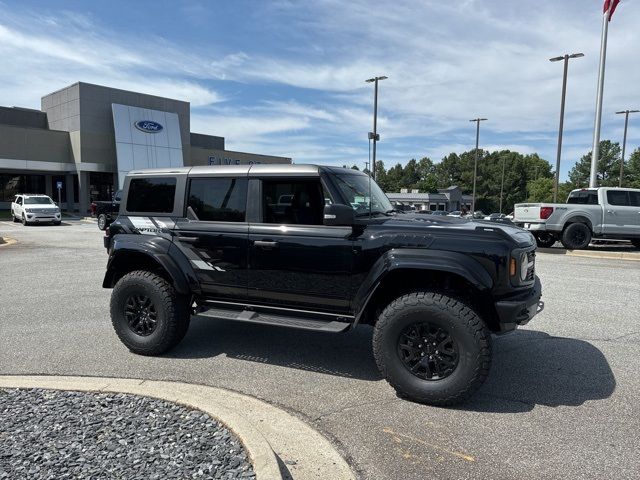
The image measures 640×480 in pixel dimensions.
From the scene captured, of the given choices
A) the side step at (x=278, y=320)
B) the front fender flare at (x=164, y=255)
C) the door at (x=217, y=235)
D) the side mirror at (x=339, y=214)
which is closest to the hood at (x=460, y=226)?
the side mirror at (x=339, y=214)

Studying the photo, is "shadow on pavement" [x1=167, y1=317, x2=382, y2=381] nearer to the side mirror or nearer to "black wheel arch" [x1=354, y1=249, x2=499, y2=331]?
"black wheel arch" [x1=354, y1=249, x2=499, y2=331]

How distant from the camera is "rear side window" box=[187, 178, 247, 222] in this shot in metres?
4.66

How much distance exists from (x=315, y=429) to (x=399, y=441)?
0.60 meters

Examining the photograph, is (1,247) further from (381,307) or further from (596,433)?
(596,433)

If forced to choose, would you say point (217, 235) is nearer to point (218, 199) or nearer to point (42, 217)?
point (218, 199)

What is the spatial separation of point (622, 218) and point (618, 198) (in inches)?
25.0

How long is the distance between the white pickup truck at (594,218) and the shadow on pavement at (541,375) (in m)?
10.3

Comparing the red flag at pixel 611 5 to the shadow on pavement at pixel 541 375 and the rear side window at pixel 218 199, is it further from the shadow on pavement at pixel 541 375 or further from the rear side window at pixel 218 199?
the rear side window at pixel 218 199

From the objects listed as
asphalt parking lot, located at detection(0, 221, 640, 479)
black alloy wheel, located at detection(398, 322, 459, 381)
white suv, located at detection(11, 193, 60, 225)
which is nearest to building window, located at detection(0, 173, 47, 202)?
white suv, located at detection(11, 193, 60, 225)

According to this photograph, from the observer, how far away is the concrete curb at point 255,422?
2834 mm

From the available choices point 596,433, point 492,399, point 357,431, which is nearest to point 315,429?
point 357,431

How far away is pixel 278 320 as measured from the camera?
4336 mm

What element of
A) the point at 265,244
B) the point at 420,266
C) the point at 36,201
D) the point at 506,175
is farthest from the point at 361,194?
the point at 506,175

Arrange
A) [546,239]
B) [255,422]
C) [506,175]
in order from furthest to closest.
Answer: [506,175] → [546,239] → [255,422]
